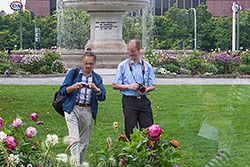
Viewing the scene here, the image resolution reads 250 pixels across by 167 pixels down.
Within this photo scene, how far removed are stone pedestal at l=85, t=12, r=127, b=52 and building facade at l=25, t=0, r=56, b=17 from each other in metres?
63.3

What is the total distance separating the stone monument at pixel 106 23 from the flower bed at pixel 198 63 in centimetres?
384

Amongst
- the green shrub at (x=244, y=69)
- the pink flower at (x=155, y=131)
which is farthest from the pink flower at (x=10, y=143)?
the green shrub at (x=244, y=69)

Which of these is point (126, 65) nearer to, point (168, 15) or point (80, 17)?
point (80, 17)

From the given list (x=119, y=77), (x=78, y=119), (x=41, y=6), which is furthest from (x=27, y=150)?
(x=41, y=6)

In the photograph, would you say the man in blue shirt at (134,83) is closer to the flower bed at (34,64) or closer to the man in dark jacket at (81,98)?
the man in dark jacket at (81,98)

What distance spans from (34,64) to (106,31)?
5.85 metres

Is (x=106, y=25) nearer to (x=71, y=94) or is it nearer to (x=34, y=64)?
(x=34, y=64)

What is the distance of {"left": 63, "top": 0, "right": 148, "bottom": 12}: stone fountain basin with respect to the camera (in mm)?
24391

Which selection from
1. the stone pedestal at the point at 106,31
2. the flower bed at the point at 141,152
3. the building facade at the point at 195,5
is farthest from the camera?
the building facade at the point at 195,5

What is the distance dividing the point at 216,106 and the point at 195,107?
15.7 feet

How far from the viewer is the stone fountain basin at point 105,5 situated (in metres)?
24.4

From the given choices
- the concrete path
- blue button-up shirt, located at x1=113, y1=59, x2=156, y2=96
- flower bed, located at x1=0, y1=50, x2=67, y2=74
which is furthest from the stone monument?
blue button-up shirt, located at x1=113, y1=59, x2=156, y2=96

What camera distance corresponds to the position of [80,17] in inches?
1695

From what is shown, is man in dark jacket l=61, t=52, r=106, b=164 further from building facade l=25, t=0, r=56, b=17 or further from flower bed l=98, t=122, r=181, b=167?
building facade l=25, t=0, r=56, b=17
